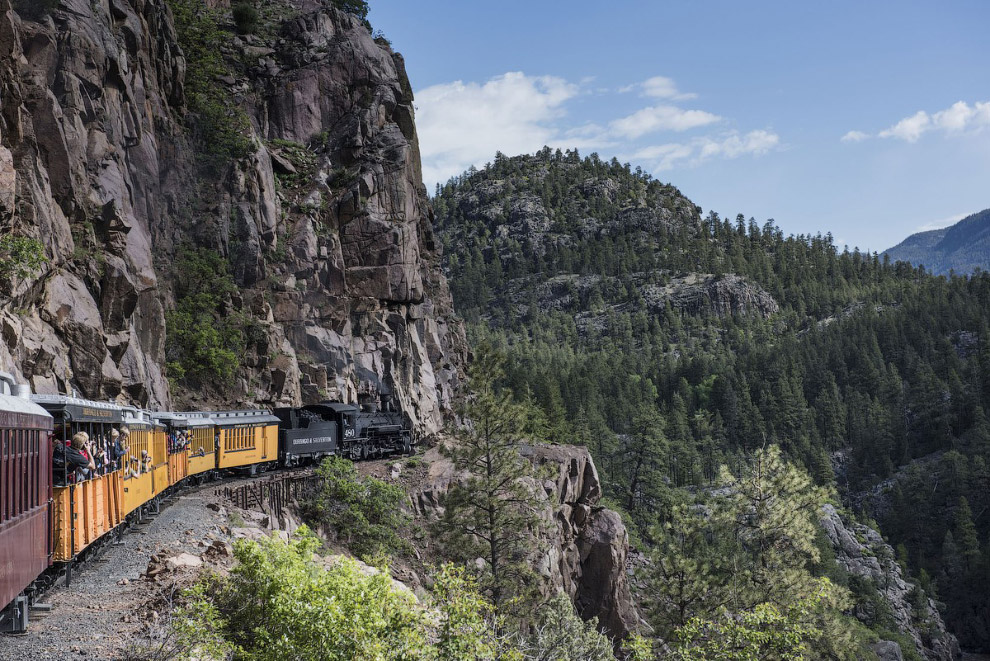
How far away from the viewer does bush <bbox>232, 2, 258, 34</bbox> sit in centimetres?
5953

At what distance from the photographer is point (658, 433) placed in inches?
3418

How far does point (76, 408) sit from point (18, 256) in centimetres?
1661

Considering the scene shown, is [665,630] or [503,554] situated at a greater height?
[503,554]

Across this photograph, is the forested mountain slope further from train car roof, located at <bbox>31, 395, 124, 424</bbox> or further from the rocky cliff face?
train car roof, located at <bbox>31, 395, 124, 424</bbox>

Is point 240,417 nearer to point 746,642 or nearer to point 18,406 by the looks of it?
point 746,642

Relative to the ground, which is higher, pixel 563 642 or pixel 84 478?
pixel 84 478

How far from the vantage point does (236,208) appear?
4859 cm

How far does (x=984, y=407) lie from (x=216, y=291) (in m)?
127

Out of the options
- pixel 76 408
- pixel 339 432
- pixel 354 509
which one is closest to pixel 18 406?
pixel 76 408

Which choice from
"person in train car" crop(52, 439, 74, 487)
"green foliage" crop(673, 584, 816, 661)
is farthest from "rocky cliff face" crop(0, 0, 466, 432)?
"green foliage" crop(673, 584, 816, 661)

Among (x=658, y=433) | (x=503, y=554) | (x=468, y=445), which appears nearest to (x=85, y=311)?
(x=468, y=445)

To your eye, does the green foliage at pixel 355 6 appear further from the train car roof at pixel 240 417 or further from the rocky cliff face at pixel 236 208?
the train car roof at pixel 240 417

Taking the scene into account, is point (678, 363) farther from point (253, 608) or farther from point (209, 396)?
point (253, 608)

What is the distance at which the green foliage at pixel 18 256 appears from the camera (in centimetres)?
2584
